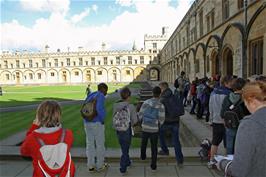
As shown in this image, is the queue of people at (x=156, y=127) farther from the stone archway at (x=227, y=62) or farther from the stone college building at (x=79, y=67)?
the stone college building at (x=79, y=67)

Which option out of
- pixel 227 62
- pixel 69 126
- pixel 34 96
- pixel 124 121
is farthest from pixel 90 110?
pixel 34 96

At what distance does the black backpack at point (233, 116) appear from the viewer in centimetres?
376

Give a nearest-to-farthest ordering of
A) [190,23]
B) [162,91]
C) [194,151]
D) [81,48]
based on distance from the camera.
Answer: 1. [162,91]
2. [194,151]
3. [190,23]
4. [81,48]

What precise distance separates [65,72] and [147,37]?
25.3 meters

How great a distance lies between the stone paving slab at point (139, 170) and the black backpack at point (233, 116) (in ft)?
4.50

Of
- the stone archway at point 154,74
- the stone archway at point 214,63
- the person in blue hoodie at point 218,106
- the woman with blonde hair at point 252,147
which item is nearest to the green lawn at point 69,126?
the person in blue hoodie at point 218,106

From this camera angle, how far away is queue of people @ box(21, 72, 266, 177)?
71.2 inches

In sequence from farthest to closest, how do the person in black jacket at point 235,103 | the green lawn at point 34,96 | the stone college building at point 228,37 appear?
1. the green lawn at point 34,96
2. the stone college building at point 228,37
3. the person in black jacket at point 235,103

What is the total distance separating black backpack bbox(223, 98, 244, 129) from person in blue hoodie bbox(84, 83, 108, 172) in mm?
2244

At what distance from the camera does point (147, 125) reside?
498 centimetres

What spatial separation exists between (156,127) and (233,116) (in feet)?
5.21

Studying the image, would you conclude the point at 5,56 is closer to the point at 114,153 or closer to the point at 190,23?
the point at 190,23

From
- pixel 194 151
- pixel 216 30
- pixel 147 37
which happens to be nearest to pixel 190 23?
pixel 216 30

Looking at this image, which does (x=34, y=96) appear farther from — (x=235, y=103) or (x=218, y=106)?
(x=235, y=103)
